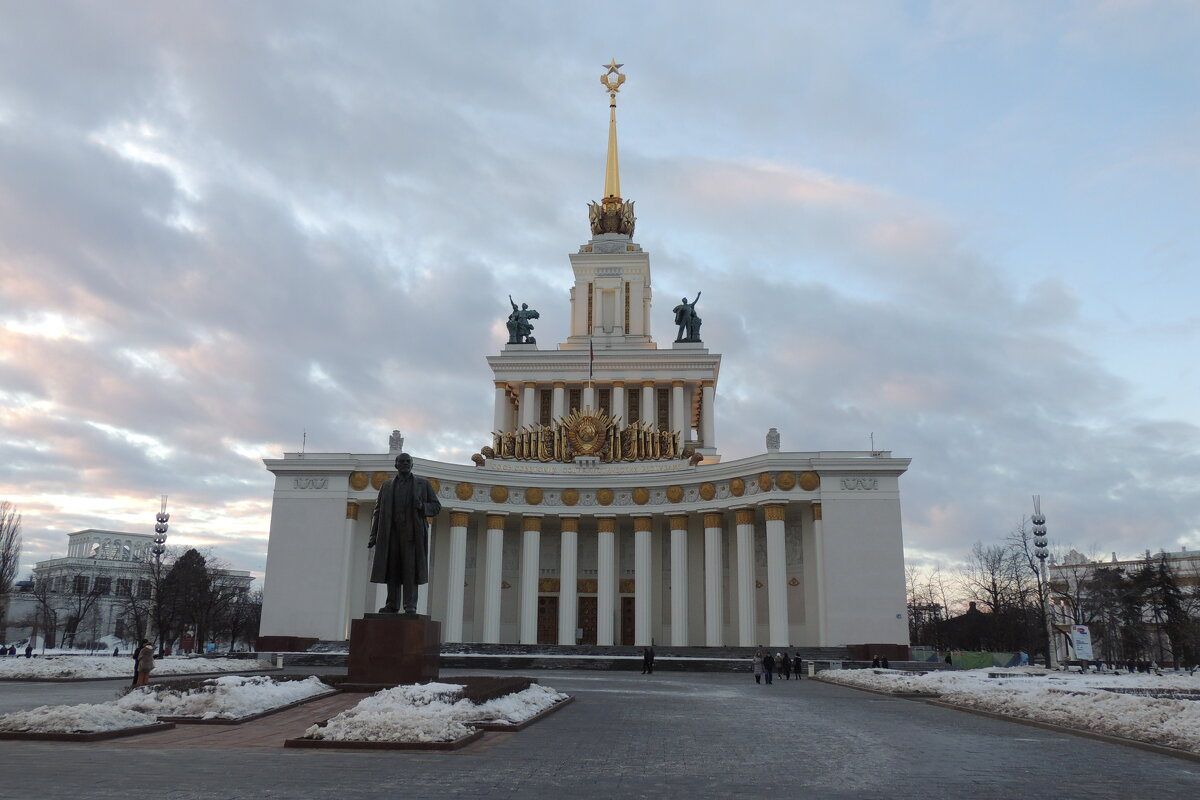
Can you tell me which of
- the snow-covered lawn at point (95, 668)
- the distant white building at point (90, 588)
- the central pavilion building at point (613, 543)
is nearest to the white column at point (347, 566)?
the central pavilion building at point (613, 543)

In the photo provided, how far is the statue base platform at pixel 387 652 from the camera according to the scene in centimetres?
1412

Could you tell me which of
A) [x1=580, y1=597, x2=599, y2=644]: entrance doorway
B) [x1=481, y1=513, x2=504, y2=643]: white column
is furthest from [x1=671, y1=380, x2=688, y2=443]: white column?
[x1=481, y1=513, x2=504, y2=643]: white column

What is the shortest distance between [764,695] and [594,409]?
32475 millimetres

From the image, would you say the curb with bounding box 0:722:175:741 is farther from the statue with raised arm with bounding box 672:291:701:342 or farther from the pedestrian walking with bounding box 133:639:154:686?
the statue with raised arm with bounding box 672:291:701:342

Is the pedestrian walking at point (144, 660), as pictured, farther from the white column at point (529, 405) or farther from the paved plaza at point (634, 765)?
the white column at point (529, 405)

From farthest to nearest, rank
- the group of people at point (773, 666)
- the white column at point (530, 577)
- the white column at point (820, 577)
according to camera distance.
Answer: the white column at point (530, 577) < the white column at point (820, 577) < the group of people at point (773, 666)

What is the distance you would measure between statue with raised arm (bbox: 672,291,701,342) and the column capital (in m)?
18.1

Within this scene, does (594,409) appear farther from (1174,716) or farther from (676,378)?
(1174,716)

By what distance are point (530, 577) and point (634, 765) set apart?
34446 mm

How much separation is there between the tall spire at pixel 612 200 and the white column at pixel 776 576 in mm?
28072

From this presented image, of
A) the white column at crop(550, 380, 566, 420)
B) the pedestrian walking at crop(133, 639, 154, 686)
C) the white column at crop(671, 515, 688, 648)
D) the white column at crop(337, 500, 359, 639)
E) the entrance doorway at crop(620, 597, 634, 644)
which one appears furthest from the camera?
the white column at crop(550, 380, 566, 420)

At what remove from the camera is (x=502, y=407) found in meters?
54.5

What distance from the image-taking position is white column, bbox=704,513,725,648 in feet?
133

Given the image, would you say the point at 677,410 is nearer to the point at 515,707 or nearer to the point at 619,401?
the point at 619,401
